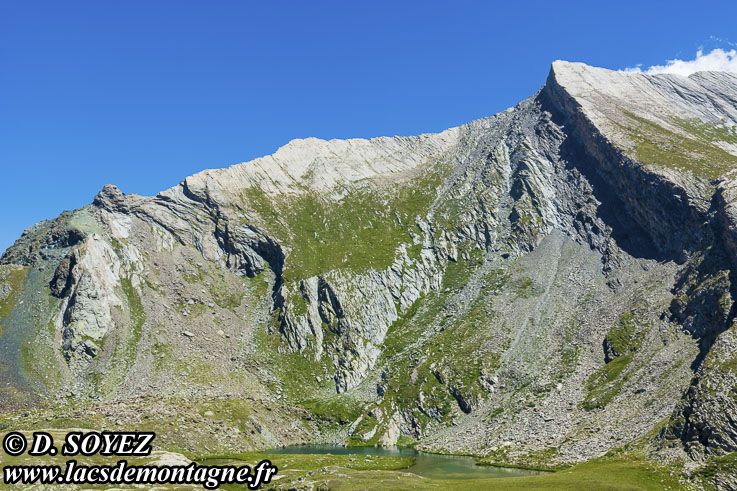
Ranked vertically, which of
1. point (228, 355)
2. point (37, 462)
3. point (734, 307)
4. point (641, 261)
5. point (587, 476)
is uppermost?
point (641, 261)

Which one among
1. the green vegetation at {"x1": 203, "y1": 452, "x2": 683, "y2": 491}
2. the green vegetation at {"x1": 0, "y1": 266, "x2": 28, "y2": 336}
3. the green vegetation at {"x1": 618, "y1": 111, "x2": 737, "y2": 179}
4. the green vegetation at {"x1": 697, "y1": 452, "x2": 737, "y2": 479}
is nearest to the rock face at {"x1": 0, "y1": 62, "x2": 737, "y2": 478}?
the green vegetation at {"x1": 0, "y1": 266, "x2": 28, "y2": 336}

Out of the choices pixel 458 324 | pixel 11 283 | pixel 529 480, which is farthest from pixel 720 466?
pixel 11 283

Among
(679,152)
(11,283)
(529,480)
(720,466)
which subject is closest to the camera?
(720,466)

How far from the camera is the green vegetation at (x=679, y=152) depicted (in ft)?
513

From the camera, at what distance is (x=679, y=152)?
565ft

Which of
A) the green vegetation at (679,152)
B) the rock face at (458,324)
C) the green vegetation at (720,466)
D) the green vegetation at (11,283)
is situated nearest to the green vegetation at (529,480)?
the green vegetation at (720,466)

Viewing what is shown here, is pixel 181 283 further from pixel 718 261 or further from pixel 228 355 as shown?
pixel 718 261

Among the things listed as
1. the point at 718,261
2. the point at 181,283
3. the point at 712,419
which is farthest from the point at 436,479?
the point at 181,283

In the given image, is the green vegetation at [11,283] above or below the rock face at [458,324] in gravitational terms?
above

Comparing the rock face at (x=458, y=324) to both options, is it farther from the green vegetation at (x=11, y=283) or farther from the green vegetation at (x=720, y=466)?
the green vegetation at (x=720, y=466)

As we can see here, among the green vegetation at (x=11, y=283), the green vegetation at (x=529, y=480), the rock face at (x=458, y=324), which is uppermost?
the green vegetation at (x=11, y=283)

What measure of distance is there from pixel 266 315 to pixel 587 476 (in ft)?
439

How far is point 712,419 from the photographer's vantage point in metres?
72.9

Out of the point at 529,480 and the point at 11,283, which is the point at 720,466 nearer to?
the point at 529,480
